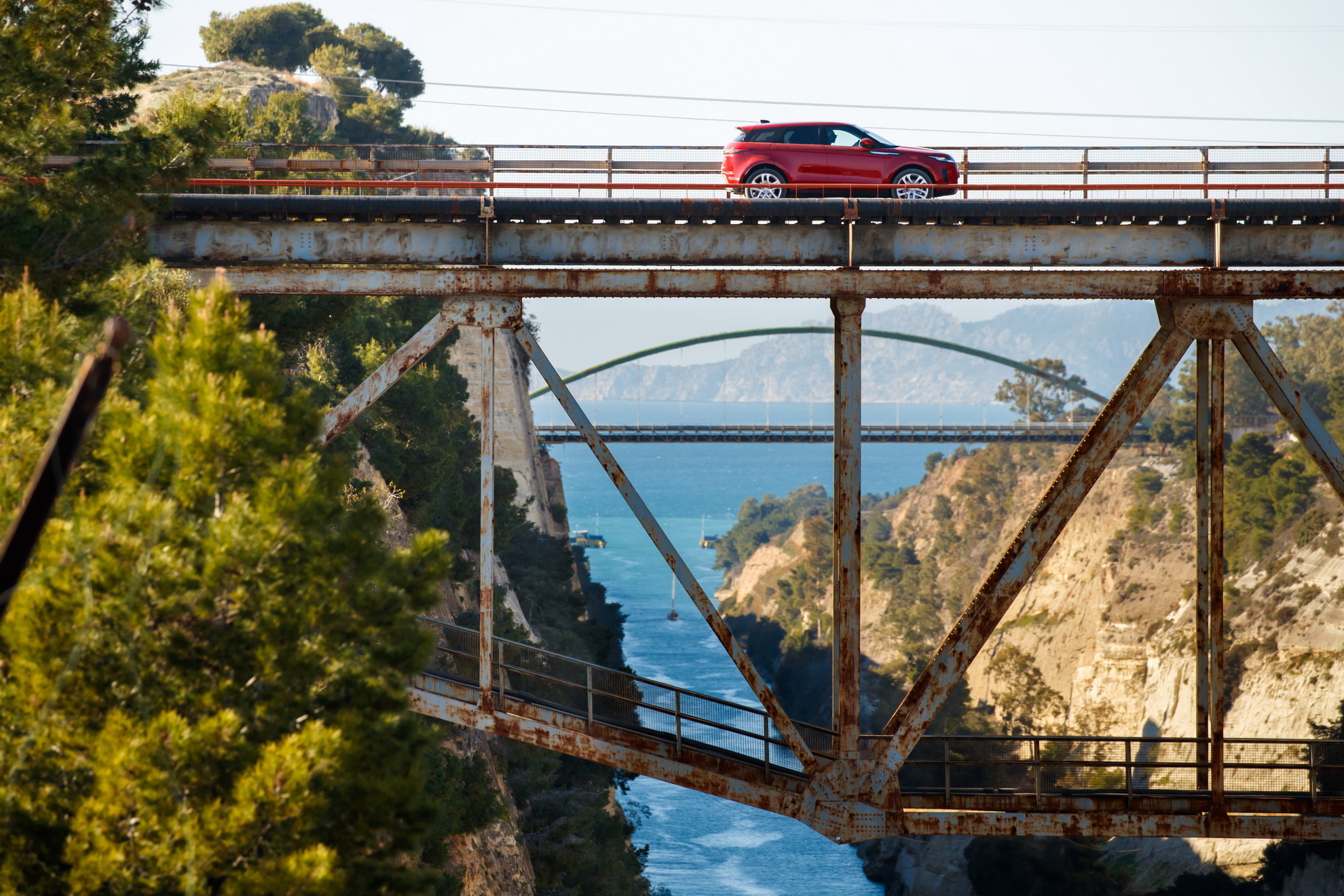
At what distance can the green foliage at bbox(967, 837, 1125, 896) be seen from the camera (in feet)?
172

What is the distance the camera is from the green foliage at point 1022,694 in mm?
75500

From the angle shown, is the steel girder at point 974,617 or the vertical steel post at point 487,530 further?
the vertical steel post at point 487,530

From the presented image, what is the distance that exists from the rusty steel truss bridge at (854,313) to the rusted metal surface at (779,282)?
0.03m

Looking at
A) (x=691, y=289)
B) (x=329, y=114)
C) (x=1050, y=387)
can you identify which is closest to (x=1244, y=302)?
(x=691, y=289)

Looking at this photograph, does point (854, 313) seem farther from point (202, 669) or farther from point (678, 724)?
point (202, 669)

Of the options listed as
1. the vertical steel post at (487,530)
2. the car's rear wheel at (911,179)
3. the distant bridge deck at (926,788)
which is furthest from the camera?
the car's rear wheel at (911,179)

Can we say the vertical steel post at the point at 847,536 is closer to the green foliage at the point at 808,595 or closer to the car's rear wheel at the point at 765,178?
the car's rear wheel at the point at 765,178

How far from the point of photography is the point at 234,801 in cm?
850

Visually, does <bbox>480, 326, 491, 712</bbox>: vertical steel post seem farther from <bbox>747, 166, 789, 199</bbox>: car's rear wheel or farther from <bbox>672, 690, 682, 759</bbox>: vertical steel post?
<bbox>747, 166, 789, 199</bbox>: car's rear wheel

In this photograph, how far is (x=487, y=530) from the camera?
13453 millimetres

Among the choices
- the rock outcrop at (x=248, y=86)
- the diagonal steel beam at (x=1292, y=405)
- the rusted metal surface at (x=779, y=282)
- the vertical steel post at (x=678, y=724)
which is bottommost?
the vertical steel post at (x=678, y=724)

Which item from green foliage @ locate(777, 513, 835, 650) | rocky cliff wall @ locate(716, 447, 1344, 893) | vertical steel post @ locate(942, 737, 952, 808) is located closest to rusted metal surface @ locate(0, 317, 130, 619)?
vertical steel post @ locate(942, 737, 952, 808)

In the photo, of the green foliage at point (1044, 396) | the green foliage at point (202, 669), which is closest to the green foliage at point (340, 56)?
the green foliage at point (202, 669)

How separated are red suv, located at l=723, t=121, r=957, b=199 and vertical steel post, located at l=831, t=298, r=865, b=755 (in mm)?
7537
